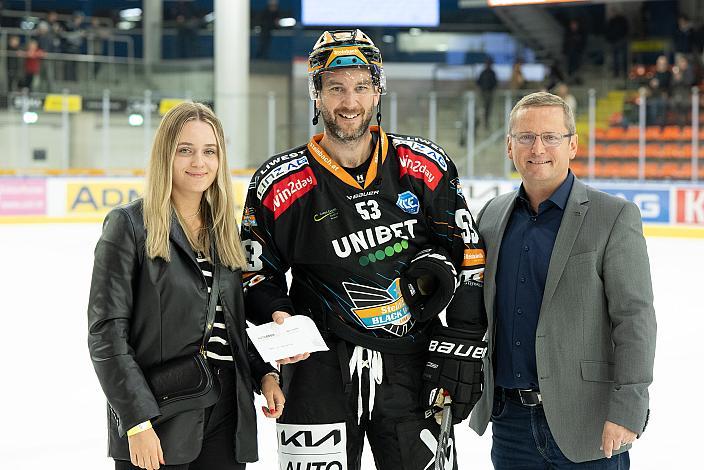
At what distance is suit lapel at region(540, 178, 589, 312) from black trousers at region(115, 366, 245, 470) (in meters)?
0.73

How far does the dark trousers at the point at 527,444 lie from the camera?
7.15 feet

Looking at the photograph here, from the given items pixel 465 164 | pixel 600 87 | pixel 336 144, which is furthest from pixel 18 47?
pixel 336 144

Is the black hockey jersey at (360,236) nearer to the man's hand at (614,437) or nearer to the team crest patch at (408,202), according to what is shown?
the team crest patch at (408,202)

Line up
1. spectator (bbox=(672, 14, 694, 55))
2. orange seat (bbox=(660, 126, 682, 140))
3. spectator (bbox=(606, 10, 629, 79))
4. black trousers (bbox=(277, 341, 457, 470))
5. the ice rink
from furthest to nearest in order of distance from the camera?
1. spectator (bbox=(606, 10, 629, 79))
2. spectator (bbox=(672, 14, 694, 55))
3. orange seat (bbox=(660, 126, 682, 140))
4. the ice rink
5. black trousers (bbox=(277, 341, 457, 470))

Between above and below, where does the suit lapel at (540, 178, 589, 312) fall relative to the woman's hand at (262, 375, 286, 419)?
above

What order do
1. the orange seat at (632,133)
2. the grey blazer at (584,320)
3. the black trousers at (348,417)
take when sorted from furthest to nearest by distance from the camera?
the orange seat at (632,133) < the black trousers at (348,417) < the grey blazer at (584,320)

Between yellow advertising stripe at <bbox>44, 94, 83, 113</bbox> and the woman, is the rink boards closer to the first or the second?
yellow advertising stripe at <bbox>44, 94, 83, 113</bbox>

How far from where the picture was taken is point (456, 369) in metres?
2.19

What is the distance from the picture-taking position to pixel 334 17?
1650 centimetres

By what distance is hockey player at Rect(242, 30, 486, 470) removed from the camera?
7.31ft

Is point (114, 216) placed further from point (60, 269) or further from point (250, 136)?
point (250, 136)

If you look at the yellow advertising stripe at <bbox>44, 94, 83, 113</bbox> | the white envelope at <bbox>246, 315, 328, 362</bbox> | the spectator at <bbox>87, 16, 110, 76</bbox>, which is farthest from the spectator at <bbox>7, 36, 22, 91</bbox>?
the white envelope at <bbox>246, 315, 328, 362</bbox>

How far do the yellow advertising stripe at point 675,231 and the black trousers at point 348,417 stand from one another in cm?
982

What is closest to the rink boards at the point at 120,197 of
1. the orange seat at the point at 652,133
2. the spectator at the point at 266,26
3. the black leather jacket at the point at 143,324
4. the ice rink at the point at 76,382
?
the orange seat at the point at 652,133
